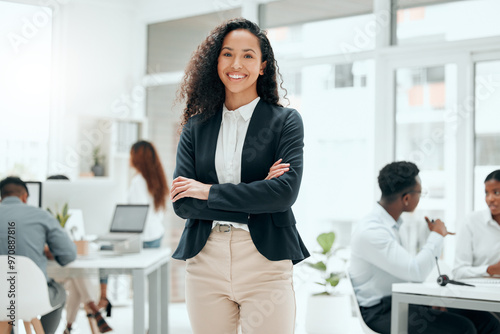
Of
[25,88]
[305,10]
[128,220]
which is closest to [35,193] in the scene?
[128,220]

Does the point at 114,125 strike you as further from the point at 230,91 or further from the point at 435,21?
the point at 230,91

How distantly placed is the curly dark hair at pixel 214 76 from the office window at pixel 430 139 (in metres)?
2.53

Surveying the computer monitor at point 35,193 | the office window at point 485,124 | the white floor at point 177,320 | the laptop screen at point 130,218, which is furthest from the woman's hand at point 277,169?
the office window at point 485,124

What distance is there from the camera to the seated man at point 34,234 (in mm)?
2664

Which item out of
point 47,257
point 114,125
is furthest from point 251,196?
point 114,125

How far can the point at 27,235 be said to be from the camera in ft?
8.84

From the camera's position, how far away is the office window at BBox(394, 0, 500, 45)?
379cm

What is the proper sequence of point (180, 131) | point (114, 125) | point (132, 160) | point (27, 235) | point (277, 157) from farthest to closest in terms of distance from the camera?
1. point (114, 125)
2. point (132, 160)
3. point (27, 235)
4. point (180, 131)
5. point (277, 157)

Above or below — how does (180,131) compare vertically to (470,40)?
below

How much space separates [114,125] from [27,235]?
2414 millimetres

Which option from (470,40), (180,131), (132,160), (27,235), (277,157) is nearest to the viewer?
(277,157)

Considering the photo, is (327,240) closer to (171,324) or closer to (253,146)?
(171,324)

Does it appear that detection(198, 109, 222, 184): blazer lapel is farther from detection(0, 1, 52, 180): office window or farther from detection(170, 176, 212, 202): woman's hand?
detection(0, 1, 52, 180): office window

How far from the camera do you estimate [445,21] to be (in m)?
3.95
